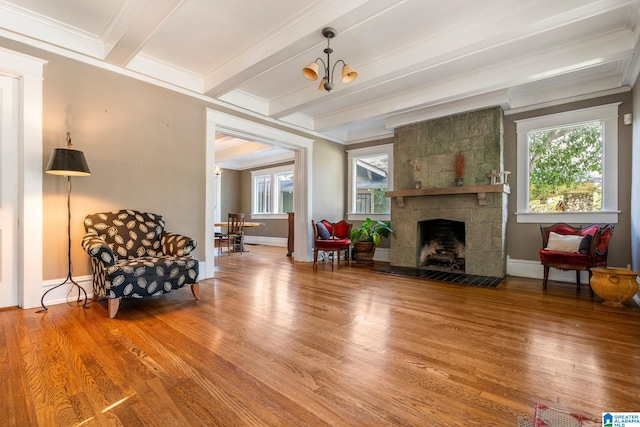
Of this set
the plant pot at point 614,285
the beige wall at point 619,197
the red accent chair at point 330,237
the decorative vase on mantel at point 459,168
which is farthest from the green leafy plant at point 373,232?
the plant pot at point 614,285

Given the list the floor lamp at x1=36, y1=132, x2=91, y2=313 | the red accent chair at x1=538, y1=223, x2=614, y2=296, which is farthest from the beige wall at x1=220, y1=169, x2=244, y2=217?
the red accent chair at x1=538, y1=223, x2=614, y2=296

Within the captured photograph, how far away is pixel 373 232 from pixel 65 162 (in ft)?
15.0

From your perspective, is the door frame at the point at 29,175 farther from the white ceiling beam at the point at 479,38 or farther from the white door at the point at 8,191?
the white ceiling beam at the point at 479,38

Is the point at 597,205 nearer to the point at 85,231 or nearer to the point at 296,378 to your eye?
the point at 296,378

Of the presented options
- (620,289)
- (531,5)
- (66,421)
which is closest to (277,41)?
(531,5)

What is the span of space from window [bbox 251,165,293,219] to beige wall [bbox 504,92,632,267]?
5.63 metres

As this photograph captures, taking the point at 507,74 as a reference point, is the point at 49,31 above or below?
above

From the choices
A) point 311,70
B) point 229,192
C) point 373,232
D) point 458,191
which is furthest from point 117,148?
point 229,192

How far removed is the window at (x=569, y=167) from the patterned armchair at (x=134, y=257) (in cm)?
488

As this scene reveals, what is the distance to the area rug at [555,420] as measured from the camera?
1306 mm

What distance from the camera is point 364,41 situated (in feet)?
10.8

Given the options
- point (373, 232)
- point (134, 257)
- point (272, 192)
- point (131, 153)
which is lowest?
point (134, 257)

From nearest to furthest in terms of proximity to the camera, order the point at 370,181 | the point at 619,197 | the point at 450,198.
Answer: the point at 619,197 → the point at 450,198 → the point at 370,181

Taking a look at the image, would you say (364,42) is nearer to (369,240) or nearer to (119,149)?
(119,149)
